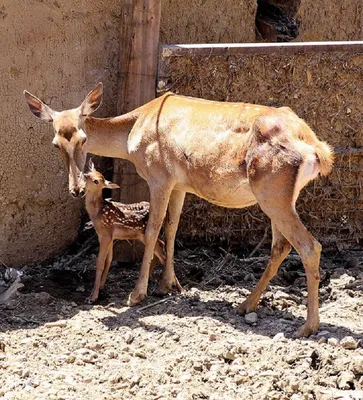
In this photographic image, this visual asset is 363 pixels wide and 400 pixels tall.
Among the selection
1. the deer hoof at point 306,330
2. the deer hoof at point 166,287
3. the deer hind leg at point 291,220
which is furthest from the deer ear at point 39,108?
the deer hoof at point 306,330

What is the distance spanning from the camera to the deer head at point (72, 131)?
7410mm

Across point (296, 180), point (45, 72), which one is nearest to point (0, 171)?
point (45, 72)

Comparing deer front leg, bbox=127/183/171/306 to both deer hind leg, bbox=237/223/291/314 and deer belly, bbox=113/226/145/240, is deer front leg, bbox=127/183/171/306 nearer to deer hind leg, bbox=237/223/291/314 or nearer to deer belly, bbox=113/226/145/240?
deer belly, bbox=113/226/145/240

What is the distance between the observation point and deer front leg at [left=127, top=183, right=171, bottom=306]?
25.1 feet

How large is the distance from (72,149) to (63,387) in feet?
7.38

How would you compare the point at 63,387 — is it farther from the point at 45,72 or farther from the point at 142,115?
the point at 45,72

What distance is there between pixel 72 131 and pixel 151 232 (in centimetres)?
106

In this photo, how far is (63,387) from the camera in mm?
5859

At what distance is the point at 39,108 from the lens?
7688 millimetres

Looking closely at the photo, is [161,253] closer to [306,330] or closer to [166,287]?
[166,287]

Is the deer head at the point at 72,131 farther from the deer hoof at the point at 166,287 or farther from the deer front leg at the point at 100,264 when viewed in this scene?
the deer hoof at the point at 166,287

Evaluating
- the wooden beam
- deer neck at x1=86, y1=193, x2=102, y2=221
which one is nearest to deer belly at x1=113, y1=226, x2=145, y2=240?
deer neck at x1=86, y1=193, x2=102, y2=221

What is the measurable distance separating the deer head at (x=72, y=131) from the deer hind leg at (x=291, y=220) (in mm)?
1482

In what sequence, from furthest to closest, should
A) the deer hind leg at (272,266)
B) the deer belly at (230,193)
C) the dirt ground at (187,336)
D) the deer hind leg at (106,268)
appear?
the deer hind leg at (106,268)
the deer hind leg at (272,266)
the deer belly at (230,193)
the dirt ground at (187,336)
